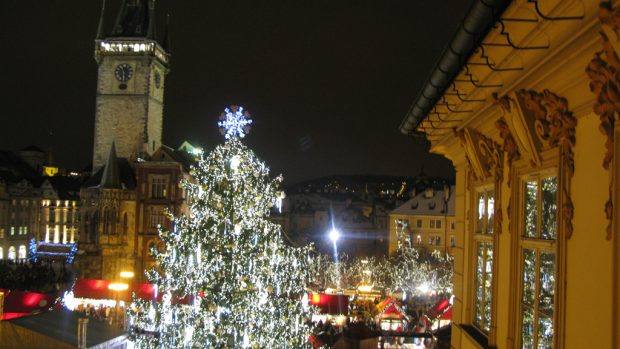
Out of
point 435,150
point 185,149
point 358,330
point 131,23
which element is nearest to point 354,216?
point 185,149

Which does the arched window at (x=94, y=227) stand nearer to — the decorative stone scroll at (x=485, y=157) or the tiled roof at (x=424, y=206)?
the tiled roof at (x=424, y=206)

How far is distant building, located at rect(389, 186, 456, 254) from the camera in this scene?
6575 cm

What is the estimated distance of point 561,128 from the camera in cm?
366

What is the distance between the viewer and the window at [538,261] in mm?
4215

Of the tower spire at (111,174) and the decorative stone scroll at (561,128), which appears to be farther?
the tower spire at (111,174)

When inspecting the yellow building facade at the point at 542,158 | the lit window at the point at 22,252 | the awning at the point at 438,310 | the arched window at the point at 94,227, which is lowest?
the lit window at the point at 22,252

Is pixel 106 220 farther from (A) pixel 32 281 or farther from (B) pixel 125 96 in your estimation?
(B) pixel 125 96

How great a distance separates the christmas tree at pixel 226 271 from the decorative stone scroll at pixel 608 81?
424 inches

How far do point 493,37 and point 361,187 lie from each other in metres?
177

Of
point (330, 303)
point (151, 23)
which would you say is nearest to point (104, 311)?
point (330, 303)

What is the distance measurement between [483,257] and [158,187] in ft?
136

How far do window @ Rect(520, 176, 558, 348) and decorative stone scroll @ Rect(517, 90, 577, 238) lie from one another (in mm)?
394

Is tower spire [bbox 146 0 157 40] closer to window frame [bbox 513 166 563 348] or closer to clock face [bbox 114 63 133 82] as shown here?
clock face [bbox 114 63 133 82]

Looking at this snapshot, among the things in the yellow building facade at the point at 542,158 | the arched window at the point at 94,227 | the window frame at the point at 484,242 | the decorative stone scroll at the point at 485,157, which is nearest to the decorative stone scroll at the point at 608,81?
the yellow building facade at the point at 542,158
